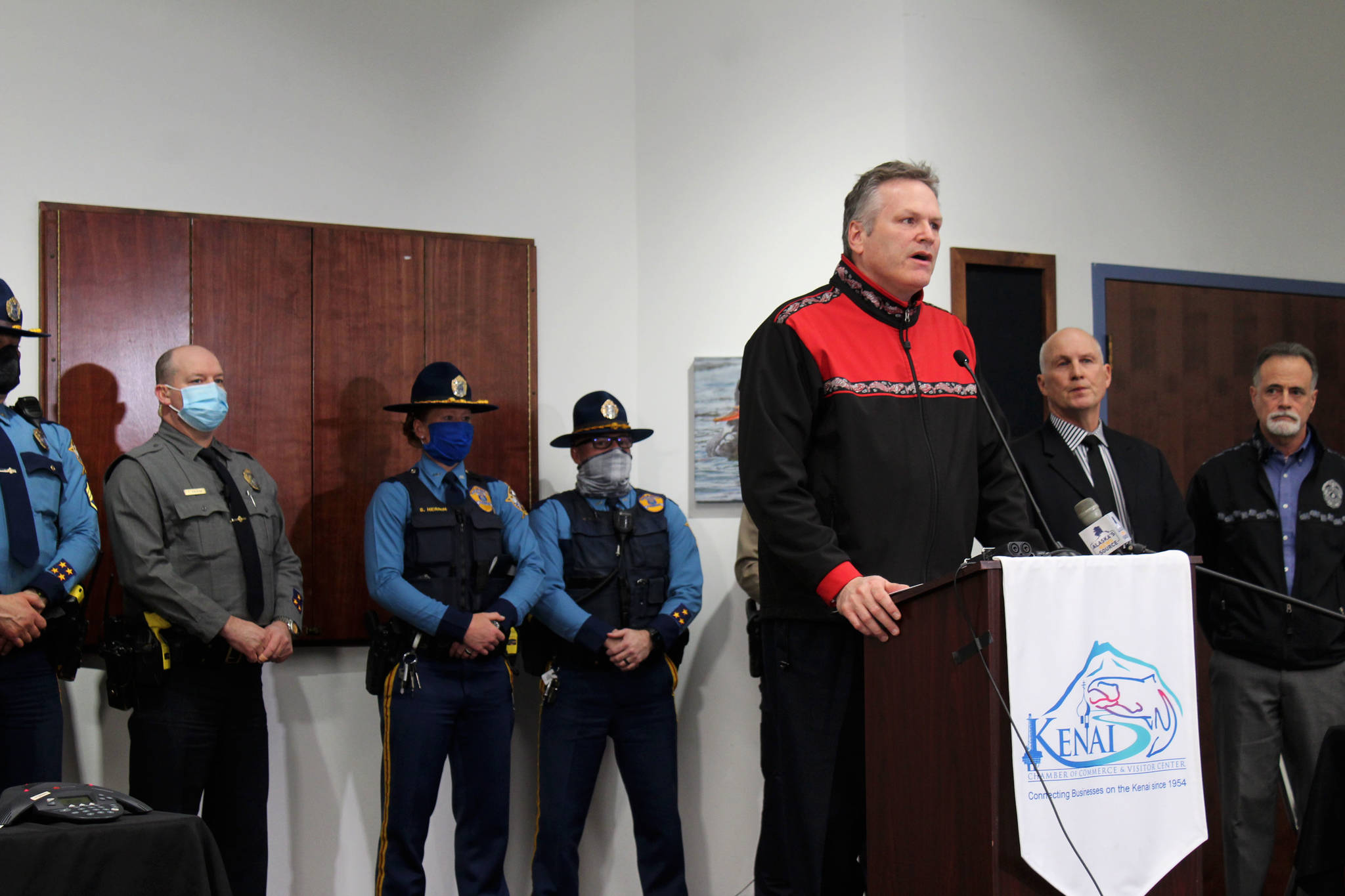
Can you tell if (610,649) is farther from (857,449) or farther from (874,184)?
(874,184)

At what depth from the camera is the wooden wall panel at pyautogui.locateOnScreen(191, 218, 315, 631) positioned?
4.28 meters

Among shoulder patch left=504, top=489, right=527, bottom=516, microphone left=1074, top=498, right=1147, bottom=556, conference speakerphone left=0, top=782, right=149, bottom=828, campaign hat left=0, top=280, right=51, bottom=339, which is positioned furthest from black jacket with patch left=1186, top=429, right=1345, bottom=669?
campaign hat left=0, top=280, right=51, bottom=339

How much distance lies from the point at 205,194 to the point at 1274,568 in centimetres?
386

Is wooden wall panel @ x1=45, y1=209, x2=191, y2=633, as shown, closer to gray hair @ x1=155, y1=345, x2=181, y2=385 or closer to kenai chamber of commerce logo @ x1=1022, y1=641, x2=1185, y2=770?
gray hair @ x1=155, y1=345, x2=181, y2=385

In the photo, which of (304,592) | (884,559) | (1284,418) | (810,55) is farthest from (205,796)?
(1284,418)

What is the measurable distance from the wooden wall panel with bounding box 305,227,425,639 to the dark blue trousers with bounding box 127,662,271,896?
2.05 ft

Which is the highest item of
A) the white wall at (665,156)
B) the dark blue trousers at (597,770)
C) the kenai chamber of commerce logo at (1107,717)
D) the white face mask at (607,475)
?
the white wall at (665,156)

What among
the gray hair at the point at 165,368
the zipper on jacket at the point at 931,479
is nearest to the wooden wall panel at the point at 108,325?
the gray hair at the point at 165,368

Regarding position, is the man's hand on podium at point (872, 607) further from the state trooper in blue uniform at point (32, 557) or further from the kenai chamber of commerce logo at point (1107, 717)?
the state trooper in blue uniform at point (32, 557)

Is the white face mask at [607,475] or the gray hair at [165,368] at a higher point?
the gray hair at [165,368]

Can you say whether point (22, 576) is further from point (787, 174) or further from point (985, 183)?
point (985, 183)

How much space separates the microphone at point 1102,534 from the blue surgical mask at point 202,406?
2.74 metres

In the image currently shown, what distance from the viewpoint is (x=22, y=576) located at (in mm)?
3430

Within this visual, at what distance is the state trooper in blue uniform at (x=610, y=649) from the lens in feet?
13.6
